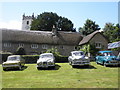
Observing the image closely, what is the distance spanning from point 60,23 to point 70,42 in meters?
24.5

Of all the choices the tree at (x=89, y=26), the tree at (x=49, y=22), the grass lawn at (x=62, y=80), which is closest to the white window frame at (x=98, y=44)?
the grass lawn at (x=62, y=80)

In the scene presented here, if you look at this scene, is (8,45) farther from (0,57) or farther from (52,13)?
(52,13)

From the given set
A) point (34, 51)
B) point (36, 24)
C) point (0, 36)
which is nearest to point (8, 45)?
point (0, 36)

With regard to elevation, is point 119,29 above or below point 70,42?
above

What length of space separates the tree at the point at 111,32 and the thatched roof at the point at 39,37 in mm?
18997

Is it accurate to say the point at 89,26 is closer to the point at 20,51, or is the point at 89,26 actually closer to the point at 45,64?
the point at 20,51

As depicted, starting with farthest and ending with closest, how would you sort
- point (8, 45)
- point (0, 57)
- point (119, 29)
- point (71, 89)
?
point (119, 29) → point (8, 45) → point (0, 57) → point (71, 89)

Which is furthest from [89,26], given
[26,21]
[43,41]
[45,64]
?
[26,21]

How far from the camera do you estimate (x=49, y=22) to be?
55.7 meters

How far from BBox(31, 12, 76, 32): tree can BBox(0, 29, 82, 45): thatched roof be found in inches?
690

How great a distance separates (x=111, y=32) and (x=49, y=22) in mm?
26001

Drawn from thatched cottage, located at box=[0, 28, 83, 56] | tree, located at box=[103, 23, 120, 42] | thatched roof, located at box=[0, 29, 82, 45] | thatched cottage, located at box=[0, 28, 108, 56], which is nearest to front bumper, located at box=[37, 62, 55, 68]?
thatched cottage, located at box=[0, 28, 108, 56]

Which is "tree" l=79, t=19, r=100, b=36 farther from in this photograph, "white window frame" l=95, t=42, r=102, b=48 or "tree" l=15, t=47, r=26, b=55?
"tree" l=15, t=47, r=26, b=55

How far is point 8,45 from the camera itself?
3209 centimetres
